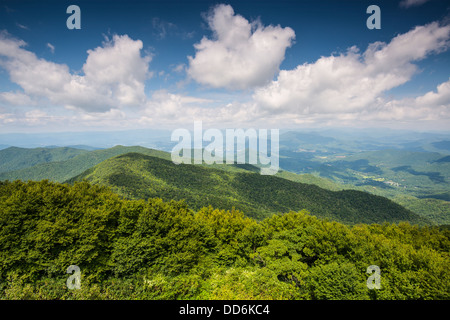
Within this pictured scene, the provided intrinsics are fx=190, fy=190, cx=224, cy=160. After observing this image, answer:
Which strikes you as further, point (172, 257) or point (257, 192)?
point (257, 192)

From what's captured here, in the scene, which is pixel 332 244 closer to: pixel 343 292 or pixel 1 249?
pixel 343 292

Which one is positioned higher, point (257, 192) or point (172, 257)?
point (172, 257)

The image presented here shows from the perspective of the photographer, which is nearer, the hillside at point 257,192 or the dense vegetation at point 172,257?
the dense vegetation at point 172,257

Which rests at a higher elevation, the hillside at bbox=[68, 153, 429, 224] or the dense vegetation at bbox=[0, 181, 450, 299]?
the dense vegetation at bbox=[0, 181, 450, 299]

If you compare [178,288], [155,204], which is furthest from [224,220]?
[178,288]

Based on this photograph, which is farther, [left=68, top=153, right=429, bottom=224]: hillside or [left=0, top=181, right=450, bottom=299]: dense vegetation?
[left=68, top=153, right=429, bottom=224]: hillside
